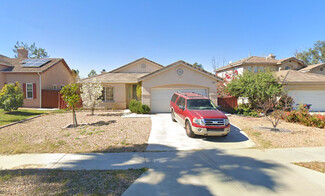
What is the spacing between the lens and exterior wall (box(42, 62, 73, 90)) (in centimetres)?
1851

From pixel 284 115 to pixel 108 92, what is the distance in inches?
591

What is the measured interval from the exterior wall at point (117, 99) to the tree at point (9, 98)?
21.0 ft

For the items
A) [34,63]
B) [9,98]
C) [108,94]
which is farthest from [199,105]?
[34,63]

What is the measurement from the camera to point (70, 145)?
6.67 m

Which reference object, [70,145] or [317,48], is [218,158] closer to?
[70,145]

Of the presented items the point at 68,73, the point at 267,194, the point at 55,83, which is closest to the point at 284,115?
the point at 267,194

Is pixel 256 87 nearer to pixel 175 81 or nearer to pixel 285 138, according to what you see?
pixel 175 81

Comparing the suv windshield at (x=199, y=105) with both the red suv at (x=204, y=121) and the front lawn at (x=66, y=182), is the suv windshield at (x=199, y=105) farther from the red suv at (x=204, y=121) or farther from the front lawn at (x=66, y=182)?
the front lawn at (x=66, y=182)

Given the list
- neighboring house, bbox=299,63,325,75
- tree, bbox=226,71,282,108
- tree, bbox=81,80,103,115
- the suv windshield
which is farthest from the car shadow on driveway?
neighboring house, bbox=299,63,325,75

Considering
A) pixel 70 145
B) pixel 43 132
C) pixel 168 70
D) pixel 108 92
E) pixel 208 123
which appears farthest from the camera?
pixel 108 92

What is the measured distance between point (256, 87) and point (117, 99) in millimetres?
12789

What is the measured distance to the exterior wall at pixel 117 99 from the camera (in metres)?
16.9

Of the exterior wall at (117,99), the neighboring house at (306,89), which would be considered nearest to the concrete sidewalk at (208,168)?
the exterior wall at (117,99)

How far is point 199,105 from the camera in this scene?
8.77m
